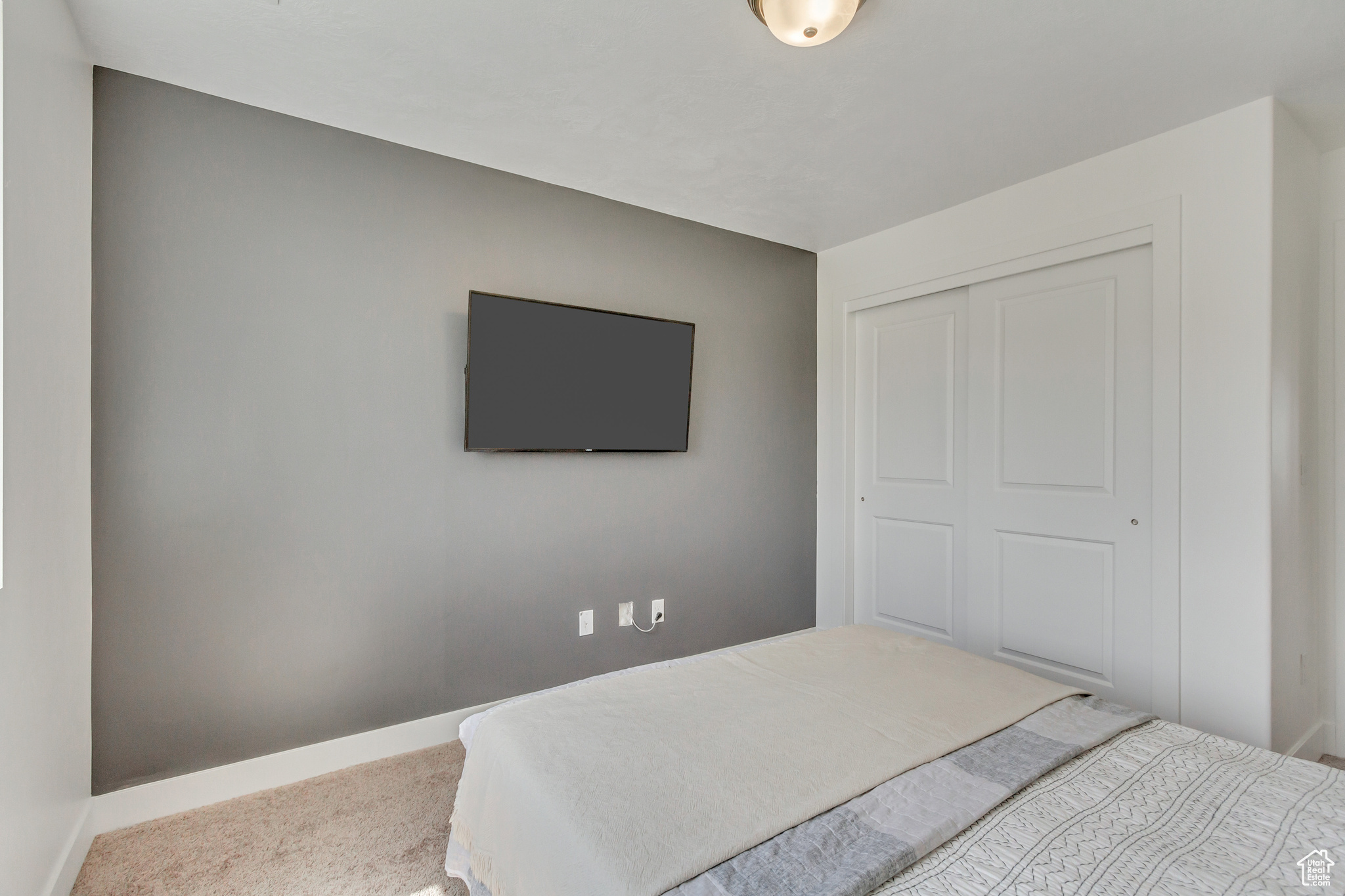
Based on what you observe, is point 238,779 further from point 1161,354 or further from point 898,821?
point 1161,354

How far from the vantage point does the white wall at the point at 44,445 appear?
52.4 inches

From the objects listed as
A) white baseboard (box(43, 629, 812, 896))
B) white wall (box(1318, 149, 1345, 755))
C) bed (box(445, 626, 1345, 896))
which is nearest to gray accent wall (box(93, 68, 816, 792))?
white baseboard (box(43, 629, 812, 896))

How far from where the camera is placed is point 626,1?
64.7 inches

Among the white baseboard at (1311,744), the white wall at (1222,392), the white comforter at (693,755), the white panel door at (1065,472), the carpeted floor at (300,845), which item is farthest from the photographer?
the white panel door at (1065,472)

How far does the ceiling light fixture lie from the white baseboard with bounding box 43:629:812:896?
8.38 feet

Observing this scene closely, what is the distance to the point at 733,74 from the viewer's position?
195 centimetres

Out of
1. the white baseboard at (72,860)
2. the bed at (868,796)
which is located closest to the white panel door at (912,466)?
the bed at (868,796)

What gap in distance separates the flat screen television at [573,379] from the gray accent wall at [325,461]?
0.34ft

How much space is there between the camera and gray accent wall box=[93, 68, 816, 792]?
1.96 metres

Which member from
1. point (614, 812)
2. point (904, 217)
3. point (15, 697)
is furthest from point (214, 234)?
point (904, 217)

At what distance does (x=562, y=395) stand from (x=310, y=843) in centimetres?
171

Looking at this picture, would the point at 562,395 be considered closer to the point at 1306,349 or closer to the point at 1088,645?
the point at 1088,645

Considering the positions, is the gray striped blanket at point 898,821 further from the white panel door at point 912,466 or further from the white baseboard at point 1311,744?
the white panel door at point 912,466

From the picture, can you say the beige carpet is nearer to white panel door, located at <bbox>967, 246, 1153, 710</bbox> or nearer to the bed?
the bed
